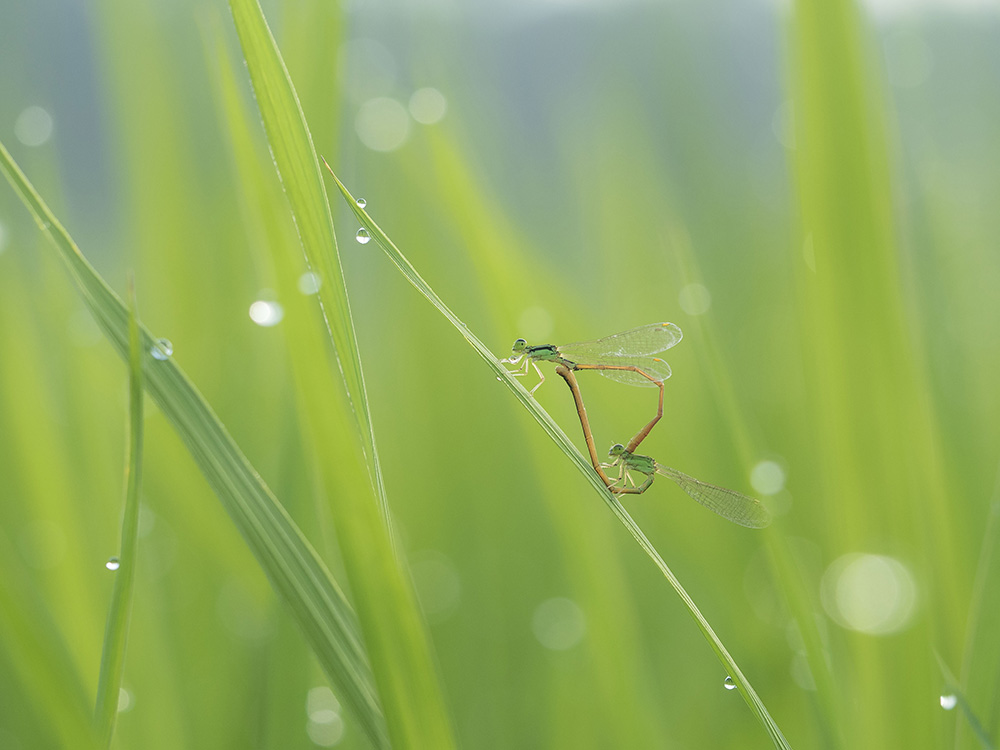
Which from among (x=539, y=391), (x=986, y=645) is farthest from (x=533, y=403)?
(x=539, y=391)

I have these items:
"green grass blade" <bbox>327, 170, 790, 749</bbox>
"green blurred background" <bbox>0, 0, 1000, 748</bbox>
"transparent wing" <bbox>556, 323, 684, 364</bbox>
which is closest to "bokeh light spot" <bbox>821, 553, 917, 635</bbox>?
"green blurred background" <bbox>0, 0, 1000, 748</bbox>

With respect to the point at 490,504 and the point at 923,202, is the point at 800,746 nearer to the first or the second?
the point at 490,504

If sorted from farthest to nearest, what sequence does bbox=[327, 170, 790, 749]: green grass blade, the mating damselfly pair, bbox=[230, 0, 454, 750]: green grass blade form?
the mating damselfly pair < bbox=[327, 170, 790, 749]: green grass blade < bbox=[230, 0, 454, 750]: green grass blade

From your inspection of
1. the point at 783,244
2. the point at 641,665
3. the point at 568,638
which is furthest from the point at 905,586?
the point at 783,244

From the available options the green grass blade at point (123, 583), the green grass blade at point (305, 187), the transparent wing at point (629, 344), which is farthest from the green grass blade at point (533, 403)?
the transparent wing at point (629, 344)

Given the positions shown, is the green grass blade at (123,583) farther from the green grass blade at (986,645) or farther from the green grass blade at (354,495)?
the green grass blade at (986,645)

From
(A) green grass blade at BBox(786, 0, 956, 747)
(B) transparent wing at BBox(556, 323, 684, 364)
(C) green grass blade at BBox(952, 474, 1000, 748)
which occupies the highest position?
(B) transparent wing at BBox(556, 323, 684, 364)

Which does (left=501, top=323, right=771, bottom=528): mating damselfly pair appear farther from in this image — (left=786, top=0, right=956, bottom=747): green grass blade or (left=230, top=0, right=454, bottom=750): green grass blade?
(left=230, top=0, right=454, bottom=750): green grass blade
